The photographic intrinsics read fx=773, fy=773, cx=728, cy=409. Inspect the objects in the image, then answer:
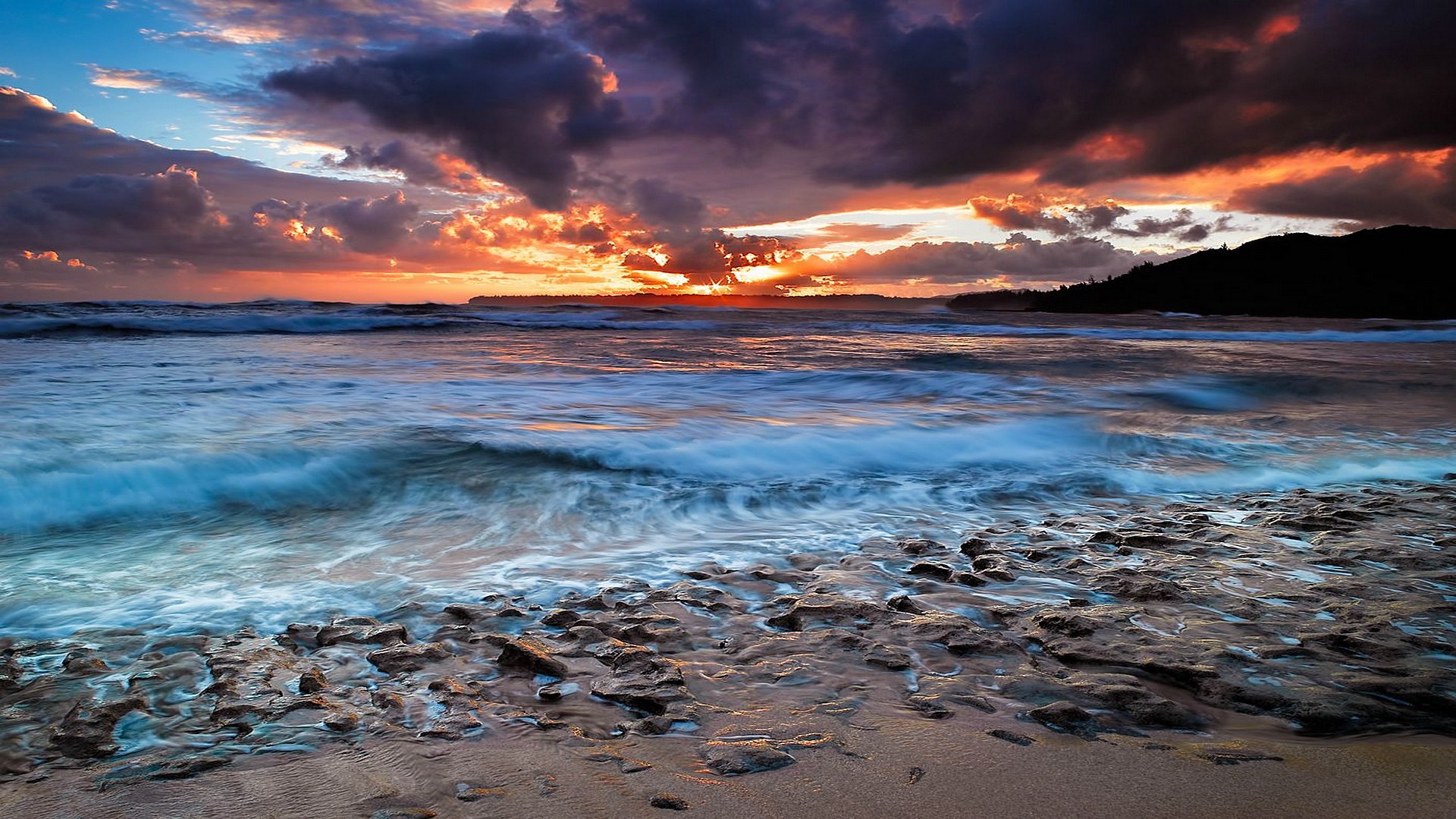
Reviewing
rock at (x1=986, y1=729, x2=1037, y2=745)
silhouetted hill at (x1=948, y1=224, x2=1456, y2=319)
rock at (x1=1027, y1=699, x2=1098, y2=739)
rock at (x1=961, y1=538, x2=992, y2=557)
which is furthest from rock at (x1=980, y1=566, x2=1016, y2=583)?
silhouetted hill at (x1=948, y1=224, x2=1456, y2=319)

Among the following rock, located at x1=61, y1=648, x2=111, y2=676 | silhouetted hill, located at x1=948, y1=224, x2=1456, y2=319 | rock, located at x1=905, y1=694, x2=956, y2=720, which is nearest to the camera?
rock, located at x1=905, y1=694, x2=956, y2=720

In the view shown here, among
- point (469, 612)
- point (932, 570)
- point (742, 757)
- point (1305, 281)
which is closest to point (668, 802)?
point (742, 757)

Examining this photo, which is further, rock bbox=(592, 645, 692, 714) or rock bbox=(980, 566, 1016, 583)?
rock bbox=(980, 566, 1016, 583)

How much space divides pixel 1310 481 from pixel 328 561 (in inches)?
213

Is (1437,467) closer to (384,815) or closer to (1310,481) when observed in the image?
(1310,481)

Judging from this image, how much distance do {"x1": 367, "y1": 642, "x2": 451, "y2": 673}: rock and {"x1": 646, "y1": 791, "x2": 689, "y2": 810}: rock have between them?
3.03ft

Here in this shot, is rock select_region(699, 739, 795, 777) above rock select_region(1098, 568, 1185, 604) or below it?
below

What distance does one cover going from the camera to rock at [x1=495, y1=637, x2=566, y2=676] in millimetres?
2062

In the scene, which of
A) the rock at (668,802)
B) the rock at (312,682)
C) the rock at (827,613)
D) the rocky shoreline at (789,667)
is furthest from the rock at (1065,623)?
the rock at (312,682)

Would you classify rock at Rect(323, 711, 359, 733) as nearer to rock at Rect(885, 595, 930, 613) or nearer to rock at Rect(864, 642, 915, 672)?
rock at Rect(864, 642, 915, 672)

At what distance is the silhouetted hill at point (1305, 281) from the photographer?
203ft

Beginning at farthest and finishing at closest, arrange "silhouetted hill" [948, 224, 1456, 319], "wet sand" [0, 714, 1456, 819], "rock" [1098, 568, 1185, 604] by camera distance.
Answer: "silhouetted hill" [948, 224, 1456, 319]
"rock" [1098, 568, 1185, 604]
"wet sand" [0, 714, 1456, 819]

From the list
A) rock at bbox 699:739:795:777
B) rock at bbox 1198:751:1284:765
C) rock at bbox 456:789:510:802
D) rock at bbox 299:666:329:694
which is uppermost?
rock at bbox 1198:751:1284:765

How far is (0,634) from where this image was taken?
2332 mm
